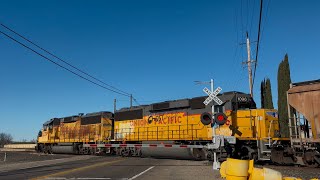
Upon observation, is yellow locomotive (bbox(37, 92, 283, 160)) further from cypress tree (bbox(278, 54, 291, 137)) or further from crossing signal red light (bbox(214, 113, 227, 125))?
cypress tree (bbox(278, 54, 291, 137))

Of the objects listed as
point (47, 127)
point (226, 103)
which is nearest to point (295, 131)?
point (226, 103)

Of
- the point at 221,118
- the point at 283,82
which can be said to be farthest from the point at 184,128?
the point at 221,118

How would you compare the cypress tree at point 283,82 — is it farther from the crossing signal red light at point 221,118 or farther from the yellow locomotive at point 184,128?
the crossing signal red light at point 221,118

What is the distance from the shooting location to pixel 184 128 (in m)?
22.0

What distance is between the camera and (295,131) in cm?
1530

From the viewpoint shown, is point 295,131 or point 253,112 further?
point 253,112

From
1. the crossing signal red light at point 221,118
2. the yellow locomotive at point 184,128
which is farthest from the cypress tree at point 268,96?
the crossing signal red light at point 221,118

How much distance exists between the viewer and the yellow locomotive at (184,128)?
1778 cm

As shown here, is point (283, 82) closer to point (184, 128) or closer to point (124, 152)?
point (184, 128)

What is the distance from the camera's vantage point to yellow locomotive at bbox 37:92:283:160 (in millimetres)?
17781

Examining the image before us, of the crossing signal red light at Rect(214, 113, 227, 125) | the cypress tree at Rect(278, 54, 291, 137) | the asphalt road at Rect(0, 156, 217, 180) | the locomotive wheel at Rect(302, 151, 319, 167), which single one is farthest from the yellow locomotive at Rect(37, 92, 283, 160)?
the cypress tree at Rect(278, 54, 291, 137)

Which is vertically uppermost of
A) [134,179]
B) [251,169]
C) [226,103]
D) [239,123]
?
[226,103]

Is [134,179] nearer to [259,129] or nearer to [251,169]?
[251,169]

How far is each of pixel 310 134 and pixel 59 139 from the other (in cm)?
2783
